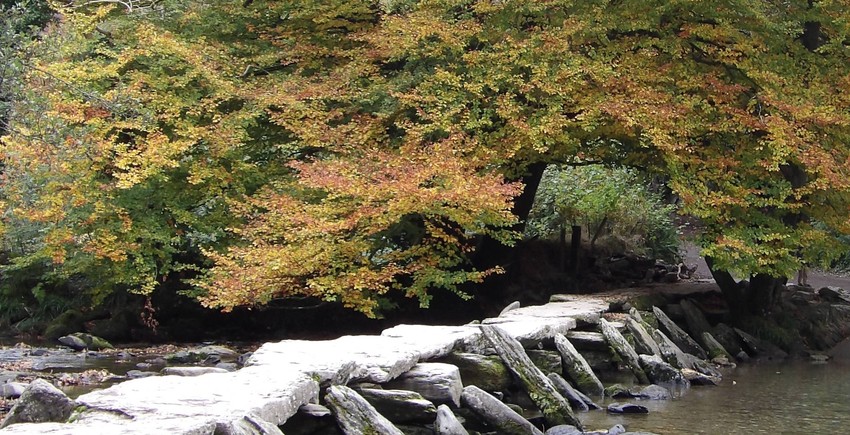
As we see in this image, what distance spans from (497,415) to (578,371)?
253 cm

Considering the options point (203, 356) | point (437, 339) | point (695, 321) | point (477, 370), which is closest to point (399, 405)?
point (437, 339)

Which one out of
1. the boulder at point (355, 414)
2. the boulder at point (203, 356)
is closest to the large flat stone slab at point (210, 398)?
the boulder at point (355, 414)

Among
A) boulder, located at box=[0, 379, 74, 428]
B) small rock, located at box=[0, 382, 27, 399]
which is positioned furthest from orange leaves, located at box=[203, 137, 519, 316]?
boulder, located at box=[0, 379, 74, 428]

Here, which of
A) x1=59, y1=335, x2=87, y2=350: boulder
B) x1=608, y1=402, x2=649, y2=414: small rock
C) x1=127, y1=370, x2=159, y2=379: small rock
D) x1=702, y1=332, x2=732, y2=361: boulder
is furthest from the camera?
x1=59, y1=335, x2=87, y2=350: boulder

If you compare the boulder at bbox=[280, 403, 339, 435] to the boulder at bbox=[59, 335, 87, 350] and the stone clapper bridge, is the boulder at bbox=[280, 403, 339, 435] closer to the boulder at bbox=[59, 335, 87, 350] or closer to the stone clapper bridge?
the stone clapper bridge

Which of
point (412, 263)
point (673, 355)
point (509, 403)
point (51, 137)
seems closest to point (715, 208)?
point (673, 355)

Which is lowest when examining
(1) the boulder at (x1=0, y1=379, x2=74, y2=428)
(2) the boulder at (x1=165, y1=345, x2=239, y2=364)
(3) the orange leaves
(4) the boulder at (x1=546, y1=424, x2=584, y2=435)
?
(2) the boulder at (x1=165, y1=345, x2=239, y2=364)

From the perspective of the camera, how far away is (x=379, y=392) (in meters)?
7.23

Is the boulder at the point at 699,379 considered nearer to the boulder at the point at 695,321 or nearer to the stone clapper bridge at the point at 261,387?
the boulder at the point at 695,321

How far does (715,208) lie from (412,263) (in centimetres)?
429

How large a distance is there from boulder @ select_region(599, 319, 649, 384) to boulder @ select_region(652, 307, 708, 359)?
7.14ft

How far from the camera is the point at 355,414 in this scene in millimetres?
6590

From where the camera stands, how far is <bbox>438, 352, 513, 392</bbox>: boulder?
883 cm

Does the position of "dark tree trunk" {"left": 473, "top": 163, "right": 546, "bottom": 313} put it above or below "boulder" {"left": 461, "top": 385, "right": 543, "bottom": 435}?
above
